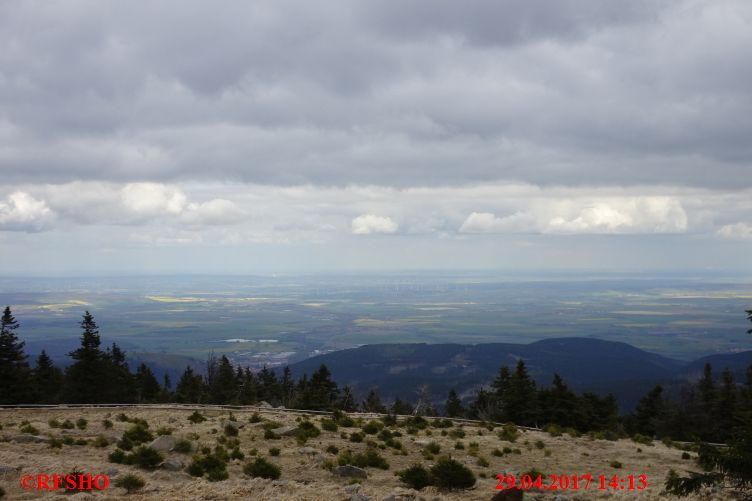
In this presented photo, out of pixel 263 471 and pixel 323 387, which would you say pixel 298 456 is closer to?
pixel 263 471

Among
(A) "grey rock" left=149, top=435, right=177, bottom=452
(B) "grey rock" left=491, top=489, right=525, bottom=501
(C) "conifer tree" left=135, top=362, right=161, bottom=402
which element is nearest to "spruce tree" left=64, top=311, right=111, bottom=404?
(C) "conifer tree" left=135, top=362, right=161, bottom=402

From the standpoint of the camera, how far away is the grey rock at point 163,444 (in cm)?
2100

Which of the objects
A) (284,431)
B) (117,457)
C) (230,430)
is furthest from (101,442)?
(284,431)

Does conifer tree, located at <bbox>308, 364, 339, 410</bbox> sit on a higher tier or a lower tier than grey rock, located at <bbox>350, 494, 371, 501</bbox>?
lower

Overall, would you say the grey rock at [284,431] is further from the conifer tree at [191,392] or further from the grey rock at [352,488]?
the conifer tree at [191,392]

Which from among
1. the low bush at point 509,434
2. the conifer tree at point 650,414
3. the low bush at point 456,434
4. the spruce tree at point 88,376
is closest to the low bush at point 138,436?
the low bush at point 456,434

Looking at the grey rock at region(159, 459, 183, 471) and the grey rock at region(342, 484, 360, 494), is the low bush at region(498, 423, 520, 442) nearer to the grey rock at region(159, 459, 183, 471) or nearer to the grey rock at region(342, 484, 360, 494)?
the grey rock at region(342, 484, 360, 494)

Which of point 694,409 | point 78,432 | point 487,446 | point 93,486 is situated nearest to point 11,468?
point 93,486

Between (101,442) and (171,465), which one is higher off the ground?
(171,465)

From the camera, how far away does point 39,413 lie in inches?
1176
